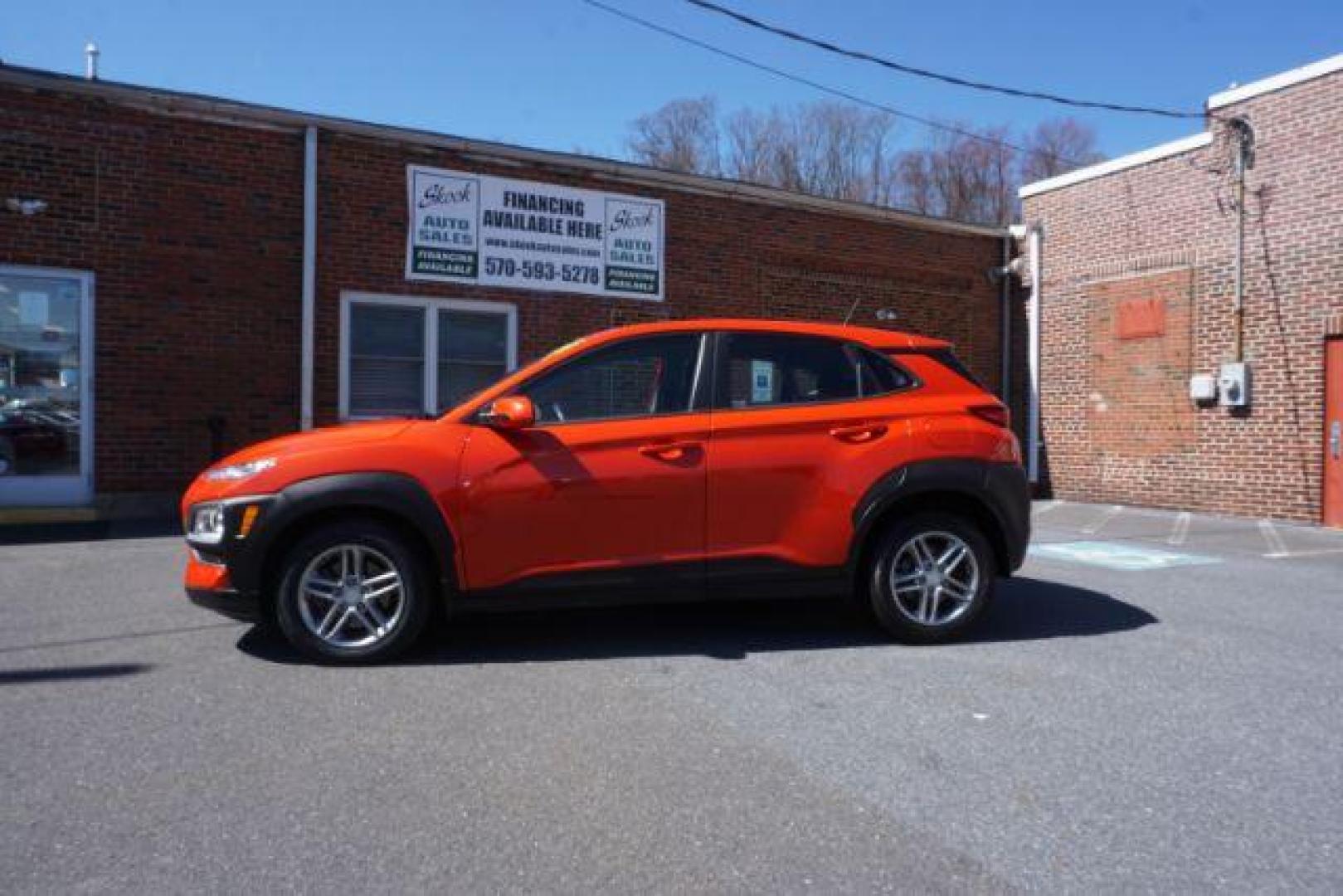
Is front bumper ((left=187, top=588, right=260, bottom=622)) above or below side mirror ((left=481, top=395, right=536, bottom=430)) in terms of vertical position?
below

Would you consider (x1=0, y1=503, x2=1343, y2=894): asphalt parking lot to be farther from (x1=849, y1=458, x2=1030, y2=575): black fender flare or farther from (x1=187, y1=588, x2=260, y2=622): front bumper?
(x1=849, y1=458, x2=1030, y2=575): black fender flare

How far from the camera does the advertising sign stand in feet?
37.1

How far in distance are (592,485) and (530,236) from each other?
7542mm

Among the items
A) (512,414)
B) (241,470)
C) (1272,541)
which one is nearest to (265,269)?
(241,470)

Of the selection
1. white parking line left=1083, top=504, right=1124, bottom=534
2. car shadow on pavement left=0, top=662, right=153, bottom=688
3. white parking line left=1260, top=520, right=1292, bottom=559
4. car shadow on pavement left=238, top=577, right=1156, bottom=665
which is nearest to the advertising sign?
white parking line left=1083, top=504, right=1124, bottom=534

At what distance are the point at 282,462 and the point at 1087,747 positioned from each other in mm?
3784

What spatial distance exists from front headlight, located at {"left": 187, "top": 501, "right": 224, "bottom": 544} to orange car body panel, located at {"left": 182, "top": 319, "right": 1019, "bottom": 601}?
0.18 ft

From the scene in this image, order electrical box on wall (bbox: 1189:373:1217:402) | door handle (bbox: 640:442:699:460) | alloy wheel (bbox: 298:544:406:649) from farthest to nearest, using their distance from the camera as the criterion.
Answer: electrical box on wall (bbox: 1189:373:1217:402), door handle (bbox: 640:442:699:460), alloy wheel (bbox: 298:544:406:649)

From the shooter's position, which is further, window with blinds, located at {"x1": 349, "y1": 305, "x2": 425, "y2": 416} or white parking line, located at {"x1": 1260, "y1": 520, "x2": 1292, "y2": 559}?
window with blinds, located at {"x1": 349, "y1": 305, "x2": 425, "y2": 416}

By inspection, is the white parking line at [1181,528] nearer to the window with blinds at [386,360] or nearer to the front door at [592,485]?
the front door at [592,485]

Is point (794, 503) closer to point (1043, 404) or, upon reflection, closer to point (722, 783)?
point (722, 783)

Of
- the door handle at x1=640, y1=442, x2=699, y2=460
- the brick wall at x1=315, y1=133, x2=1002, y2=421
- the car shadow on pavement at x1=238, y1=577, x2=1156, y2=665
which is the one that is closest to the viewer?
the door handle at x1=640, y1=442, x2=699, y2=460

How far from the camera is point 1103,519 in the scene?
1189 centimetres

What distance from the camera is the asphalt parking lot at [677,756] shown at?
2.83 metres
